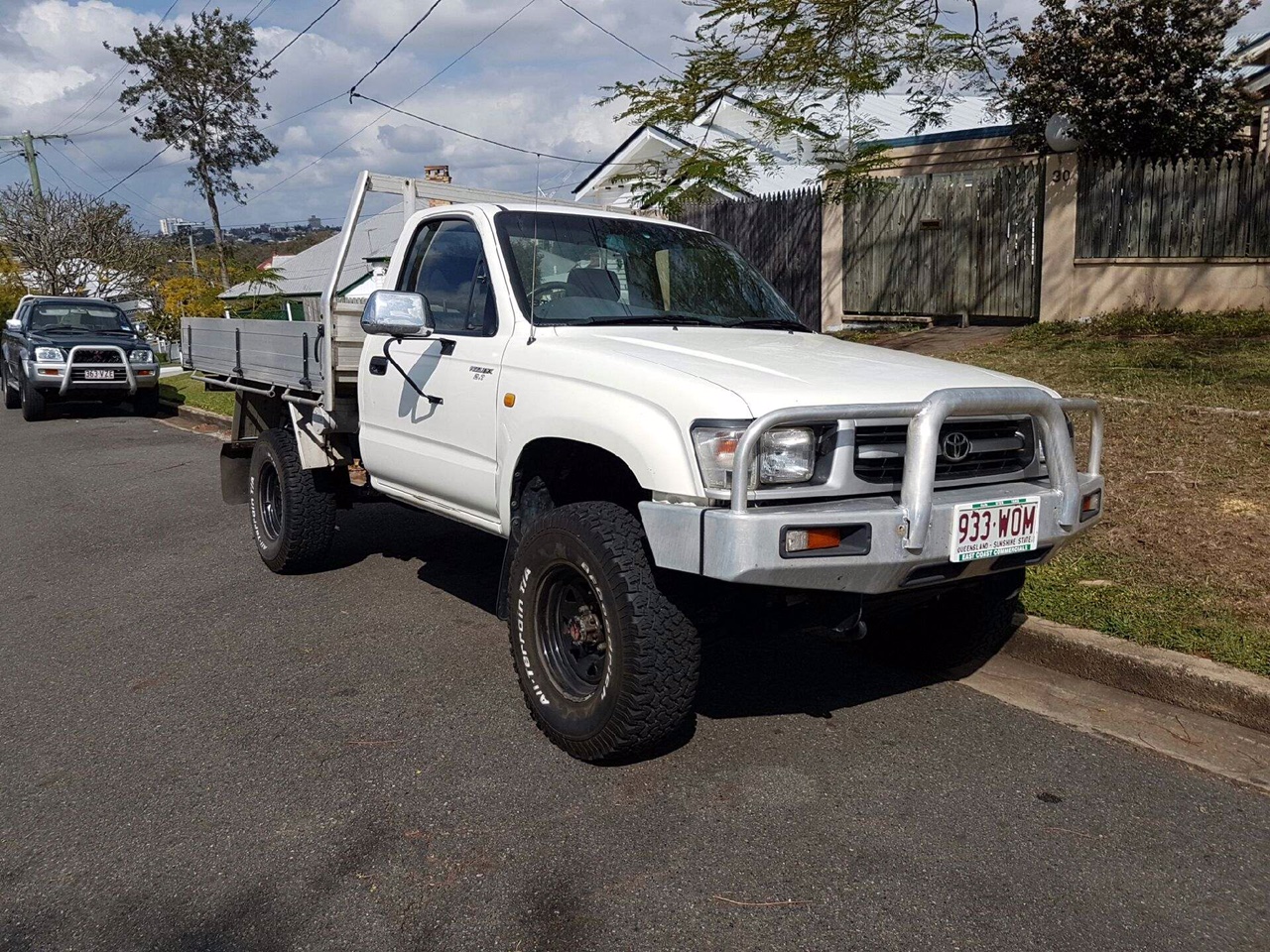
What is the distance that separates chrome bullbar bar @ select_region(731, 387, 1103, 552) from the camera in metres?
3.13

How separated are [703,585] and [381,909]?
1402mm

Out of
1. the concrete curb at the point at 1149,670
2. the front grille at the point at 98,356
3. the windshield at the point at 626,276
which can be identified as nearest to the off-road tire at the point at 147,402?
the front grille at the point at 98,356

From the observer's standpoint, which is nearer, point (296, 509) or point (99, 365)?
point (296, 509)

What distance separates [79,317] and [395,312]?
14.9 m

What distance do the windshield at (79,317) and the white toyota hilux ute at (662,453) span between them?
43.3ft

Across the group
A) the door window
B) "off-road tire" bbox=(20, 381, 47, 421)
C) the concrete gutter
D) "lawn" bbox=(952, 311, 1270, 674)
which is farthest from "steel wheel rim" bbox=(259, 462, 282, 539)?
"off-road tire" bbox=(20, 381, 47, 421)

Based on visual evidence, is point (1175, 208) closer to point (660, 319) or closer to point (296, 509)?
point (660, 319)

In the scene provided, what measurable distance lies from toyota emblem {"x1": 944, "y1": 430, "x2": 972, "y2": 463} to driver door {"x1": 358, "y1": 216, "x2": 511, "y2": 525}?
1724 millimetres

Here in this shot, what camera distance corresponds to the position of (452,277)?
4895mm

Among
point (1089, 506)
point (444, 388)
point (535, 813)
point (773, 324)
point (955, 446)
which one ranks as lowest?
point (535, 813)

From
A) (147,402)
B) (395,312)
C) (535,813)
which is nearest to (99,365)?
(147,402)

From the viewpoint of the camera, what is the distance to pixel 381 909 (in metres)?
2.89

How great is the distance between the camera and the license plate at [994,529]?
10.9 feet

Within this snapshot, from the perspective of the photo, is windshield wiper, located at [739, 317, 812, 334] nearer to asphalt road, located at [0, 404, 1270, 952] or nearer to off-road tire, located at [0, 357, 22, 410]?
asphalt road, located at [0, 404, 1270, 952]
